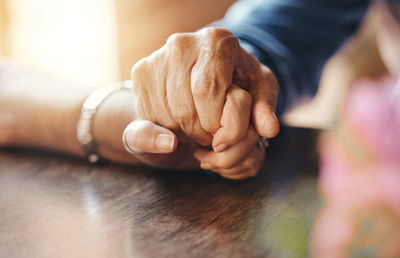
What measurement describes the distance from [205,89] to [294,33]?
0.41 m

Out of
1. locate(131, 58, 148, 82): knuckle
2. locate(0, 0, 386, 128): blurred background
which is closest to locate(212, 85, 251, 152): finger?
locate(131, 58, 148, 82): knuckle

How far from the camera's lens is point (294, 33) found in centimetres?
70

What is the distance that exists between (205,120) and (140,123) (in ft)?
0.23

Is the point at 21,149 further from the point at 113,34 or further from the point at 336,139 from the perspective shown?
the point at 113,34

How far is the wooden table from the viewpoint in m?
0.28

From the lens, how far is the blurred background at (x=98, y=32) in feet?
4.88

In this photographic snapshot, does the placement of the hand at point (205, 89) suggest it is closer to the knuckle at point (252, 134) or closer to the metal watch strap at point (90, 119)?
the knuckle at point (252, 134)

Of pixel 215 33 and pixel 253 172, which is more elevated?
pixel 215 33

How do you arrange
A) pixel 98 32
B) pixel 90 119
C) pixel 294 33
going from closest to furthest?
pixel 90 119 → pixel 294 33 → pixel 98 32

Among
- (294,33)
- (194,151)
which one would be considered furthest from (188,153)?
(294,33)

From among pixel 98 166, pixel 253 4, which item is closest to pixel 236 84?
pixel 98 166

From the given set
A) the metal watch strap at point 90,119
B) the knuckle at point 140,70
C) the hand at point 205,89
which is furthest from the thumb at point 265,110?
the metal watch strap at point 90,119

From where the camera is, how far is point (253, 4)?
686mm

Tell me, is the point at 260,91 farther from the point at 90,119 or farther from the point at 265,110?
the point at 90,119
